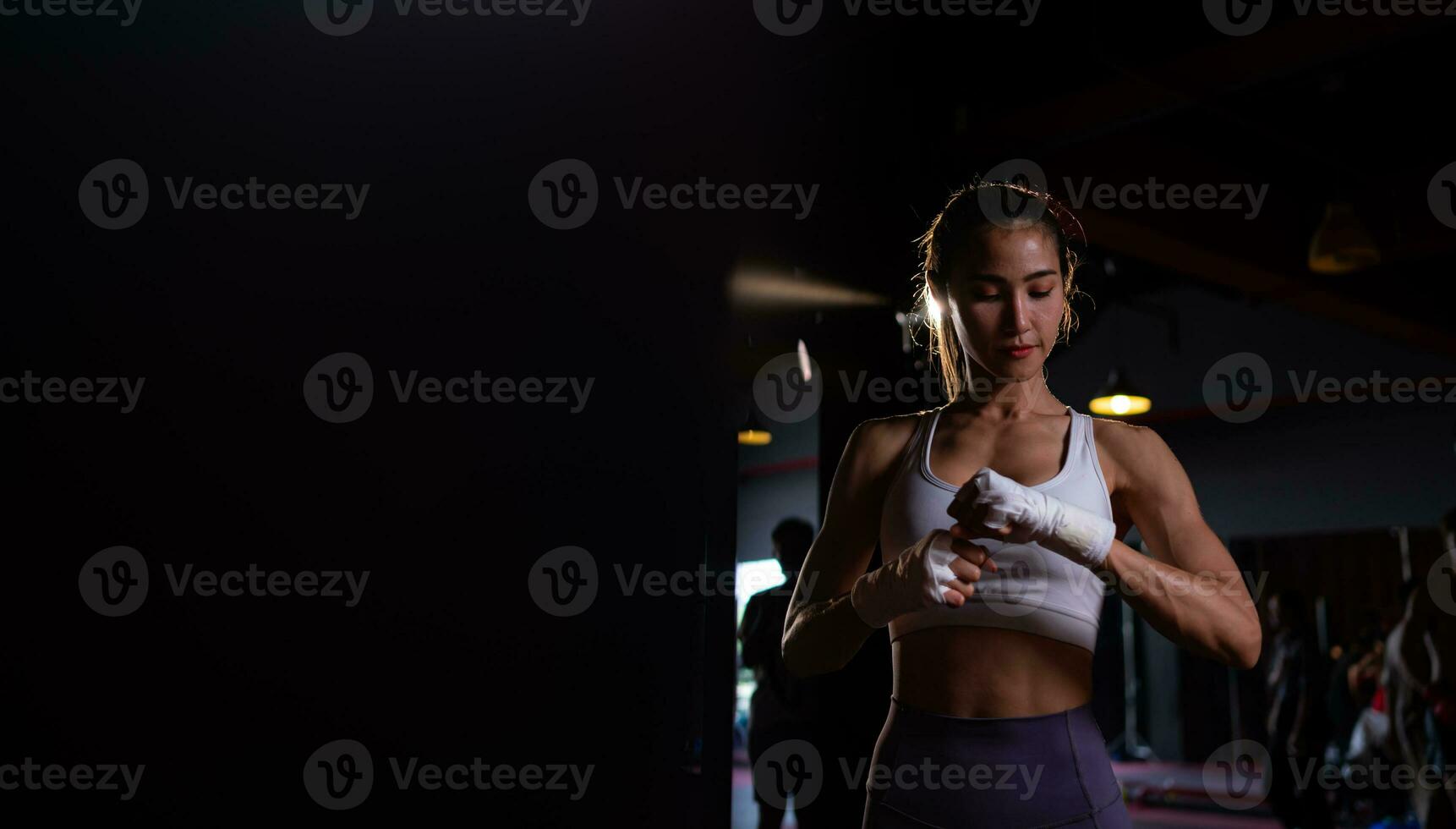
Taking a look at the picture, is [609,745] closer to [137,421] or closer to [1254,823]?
[137,421]

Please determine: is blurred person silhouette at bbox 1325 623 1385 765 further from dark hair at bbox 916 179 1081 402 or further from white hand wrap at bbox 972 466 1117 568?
white hand wrap at bbox 972 466 1117 568

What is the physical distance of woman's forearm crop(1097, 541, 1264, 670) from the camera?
47.9 inches

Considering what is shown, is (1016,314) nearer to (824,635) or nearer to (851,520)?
(851,520)

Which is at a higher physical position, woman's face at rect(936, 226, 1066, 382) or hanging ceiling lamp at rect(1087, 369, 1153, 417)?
hanging ceiling lamp at rect(1087, 369, 1153, 417)

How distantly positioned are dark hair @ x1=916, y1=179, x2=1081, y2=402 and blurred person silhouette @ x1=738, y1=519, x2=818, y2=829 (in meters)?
1.55

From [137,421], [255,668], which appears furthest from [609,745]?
[137,421]

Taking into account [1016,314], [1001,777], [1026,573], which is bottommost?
[1001,777]

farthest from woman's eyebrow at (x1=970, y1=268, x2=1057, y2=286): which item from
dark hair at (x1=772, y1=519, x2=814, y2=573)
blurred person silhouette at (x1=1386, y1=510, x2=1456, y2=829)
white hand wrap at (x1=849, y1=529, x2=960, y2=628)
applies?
blurred person silhouette at (x1=1386, y1=510, x2=1456, y2=829)

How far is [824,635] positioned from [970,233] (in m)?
0.56

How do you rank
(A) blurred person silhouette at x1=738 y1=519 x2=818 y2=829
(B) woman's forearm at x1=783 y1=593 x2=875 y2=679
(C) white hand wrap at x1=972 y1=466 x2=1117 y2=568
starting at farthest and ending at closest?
Result: (A) blurred person silhouette at x1=738 y1=519 x2=818 y2=829 → (B) woman's forearm at x1=783 y1=593 x2=875 y2=679 → (C) white hand wrap at x1=972 y1=466 x2=1117 y2=568

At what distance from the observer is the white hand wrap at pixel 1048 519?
1.15m

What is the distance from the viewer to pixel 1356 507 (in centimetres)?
840

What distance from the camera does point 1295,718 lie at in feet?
16.5

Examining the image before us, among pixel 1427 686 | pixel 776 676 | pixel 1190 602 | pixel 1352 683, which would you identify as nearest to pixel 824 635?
pixel 1190 602
